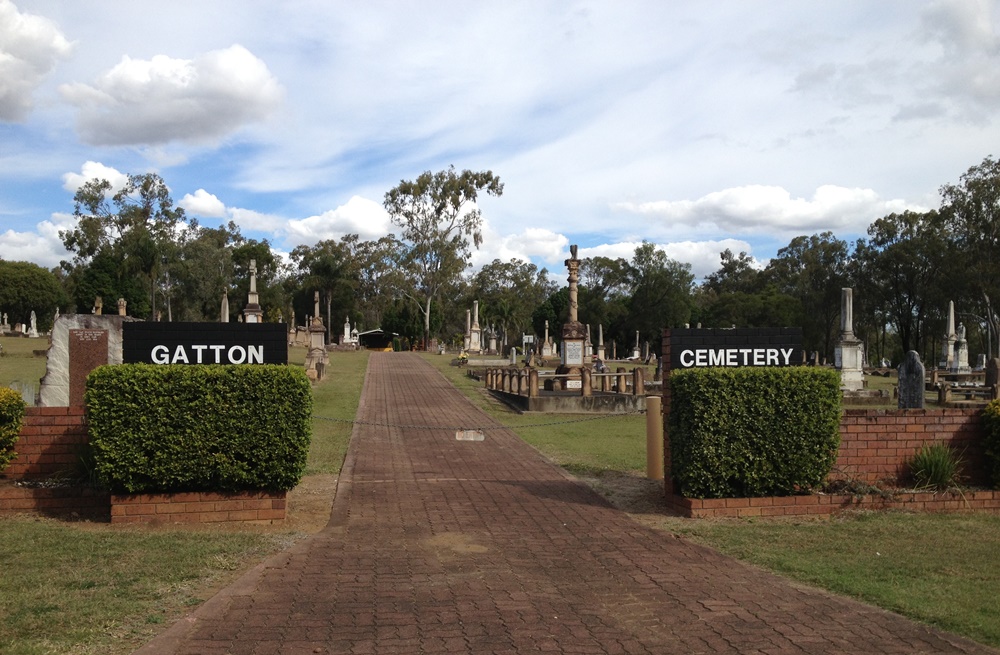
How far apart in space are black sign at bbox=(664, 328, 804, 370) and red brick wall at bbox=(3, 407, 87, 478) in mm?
6608

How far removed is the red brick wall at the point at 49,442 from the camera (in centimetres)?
855

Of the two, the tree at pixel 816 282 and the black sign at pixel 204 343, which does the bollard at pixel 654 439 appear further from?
the tree at pixel 816 282

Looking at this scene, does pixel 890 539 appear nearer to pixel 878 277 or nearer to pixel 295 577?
pixel 295 577

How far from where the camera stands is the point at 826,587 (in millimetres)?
5918

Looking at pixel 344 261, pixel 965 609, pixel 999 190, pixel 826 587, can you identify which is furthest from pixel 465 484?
pixel 344 261

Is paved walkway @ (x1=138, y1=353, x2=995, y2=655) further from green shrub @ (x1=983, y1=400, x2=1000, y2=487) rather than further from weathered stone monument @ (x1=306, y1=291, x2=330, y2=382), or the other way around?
weathered stone monument @ (x1=306, y1=291, x2=330, y2=382)

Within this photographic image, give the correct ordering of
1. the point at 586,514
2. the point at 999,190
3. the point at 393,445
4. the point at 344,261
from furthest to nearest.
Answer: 1. the point at 344,261
2. the point at 999,190
3. the point at 393,445
4. the point at 586,514

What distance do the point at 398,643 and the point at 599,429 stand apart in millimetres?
13050

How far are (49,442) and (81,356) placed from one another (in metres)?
1.34

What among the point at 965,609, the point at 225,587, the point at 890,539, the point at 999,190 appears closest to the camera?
the point at 965,609

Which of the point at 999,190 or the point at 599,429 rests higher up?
the point at 999,190

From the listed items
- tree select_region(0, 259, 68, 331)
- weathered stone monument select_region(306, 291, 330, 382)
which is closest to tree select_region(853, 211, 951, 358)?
weathered stone monument select_region(306, 291, 330, 382)

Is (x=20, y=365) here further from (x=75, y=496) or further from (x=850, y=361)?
(x=850, y=361)

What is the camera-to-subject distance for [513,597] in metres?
5.63
